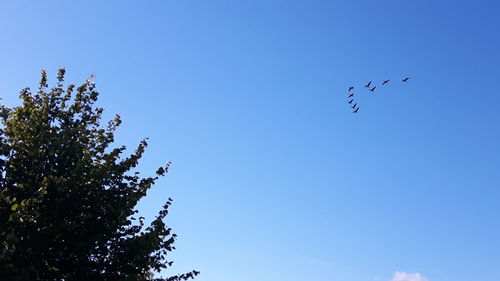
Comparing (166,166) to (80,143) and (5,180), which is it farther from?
(5,180)

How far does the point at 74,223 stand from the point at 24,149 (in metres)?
3.06

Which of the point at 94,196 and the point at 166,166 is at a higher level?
the point at 166,166

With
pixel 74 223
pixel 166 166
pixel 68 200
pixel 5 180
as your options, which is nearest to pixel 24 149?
pixel 5 180

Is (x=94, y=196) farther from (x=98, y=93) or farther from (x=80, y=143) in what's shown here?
(x=98, y=93)

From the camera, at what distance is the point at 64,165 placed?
1417 centimetres

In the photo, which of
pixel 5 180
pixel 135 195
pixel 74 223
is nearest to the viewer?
pixel 74 223

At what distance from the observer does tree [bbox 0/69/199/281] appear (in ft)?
40.9

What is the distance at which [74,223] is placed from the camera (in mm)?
12555

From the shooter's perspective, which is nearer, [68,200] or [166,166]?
[68,200]

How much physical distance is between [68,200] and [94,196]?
95cm

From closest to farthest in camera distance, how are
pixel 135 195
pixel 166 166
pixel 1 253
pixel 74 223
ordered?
pixel 1 253
pixel 74 223
pixel 135 195
pixel 166 166

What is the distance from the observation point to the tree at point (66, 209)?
12.5m

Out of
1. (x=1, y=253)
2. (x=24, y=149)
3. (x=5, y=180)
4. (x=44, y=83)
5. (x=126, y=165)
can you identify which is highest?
(x=44, y=83)

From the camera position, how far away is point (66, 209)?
13320 mm
